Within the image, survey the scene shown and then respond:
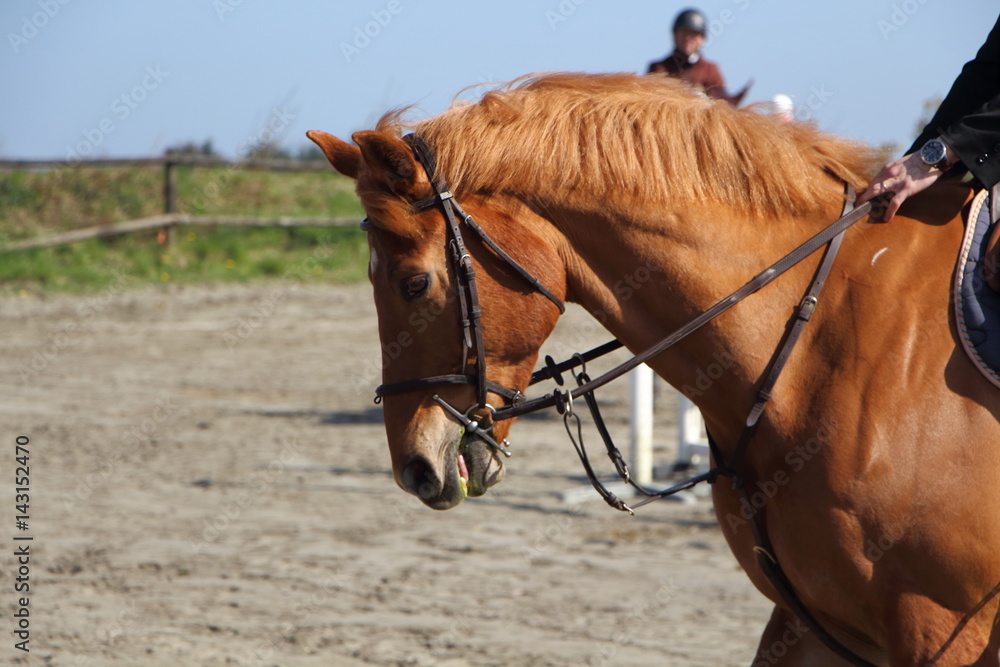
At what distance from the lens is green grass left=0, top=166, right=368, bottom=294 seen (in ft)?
49.4

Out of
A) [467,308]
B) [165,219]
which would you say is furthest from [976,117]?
[165,219]

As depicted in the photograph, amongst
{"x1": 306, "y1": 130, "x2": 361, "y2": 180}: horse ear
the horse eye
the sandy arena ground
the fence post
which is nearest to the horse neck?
the horse eye

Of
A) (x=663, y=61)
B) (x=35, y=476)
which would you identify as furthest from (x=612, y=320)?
(x=35, y=476)

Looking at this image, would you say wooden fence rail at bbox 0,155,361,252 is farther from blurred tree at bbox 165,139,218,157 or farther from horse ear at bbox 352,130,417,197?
horse ear at bbox 352,130,417,197

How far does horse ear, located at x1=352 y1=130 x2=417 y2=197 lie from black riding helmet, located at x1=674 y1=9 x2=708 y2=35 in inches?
212

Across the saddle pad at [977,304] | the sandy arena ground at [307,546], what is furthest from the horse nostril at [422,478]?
→ the sandy arena ground at [307,546]

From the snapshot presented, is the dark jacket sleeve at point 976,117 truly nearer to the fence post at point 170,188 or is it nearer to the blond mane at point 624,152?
the blond mane at point 624,152

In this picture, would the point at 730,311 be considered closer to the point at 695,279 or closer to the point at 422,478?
the point at 695,279

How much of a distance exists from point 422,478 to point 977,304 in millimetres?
1315

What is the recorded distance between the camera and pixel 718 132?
239 cm

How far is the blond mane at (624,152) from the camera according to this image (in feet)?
7.73

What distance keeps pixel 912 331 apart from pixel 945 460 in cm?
29

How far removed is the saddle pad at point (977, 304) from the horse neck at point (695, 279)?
1.03 ft

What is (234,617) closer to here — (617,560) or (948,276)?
(617,560)
